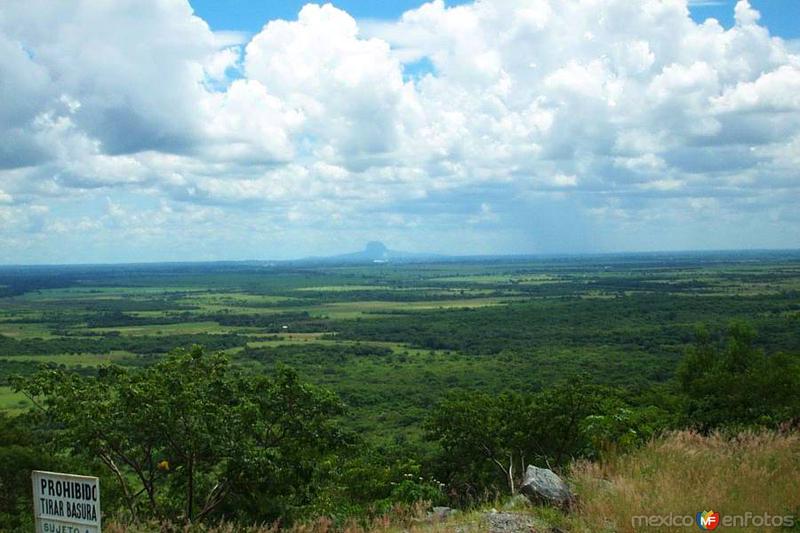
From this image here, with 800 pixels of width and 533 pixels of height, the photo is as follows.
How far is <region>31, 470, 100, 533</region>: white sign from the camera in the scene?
6.36 meters

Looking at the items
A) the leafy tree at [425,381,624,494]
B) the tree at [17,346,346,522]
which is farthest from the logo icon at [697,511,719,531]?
the leafy tree at [425,381,624,494]

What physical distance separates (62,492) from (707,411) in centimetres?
2042

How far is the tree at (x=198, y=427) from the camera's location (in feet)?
42.7

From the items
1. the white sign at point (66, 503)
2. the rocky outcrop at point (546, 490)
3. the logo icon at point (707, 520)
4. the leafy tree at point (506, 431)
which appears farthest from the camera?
the leafy tree at point (506, 431)

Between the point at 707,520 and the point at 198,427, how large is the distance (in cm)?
890

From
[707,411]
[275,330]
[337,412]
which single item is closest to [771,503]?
[337,412]

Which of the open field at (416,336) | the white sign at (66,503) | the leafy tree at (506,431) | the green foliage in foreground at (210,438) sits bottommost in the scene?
the open field at (416,336)

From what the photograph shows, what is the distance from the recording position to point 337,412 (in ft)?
49.3

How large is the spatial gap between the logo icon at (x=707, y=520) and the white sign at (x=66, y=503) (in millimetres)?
6357

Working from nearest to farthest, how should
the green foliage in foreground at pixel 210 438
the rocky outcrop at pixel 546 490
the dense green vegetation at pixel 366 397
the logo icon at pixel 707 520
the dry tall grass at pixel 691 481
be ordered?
the logo icon at pixel 707 520 < the dry tall grass at pixel 691 481 < the rocky outcrop at pixel 546 490 < the green foliage in foreground at pixel 210 438 < the dense green vegetation at pixel 366 397

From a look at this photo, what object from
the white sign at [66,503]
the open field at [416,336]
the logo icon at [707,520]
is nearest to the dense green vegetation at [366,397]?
the open field at [416,336]

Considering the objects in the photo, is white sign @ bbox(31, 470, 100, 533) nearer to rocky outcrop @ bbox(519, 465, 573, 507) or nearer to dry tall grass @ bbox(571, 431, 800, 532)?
dry tall grass @ bbox(571, 431, 800, 532)

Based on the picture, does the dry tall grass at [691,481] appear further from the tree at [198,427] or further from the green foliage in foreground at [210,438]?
the tree at [198,427]

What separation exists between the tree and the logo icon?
25.5ft
